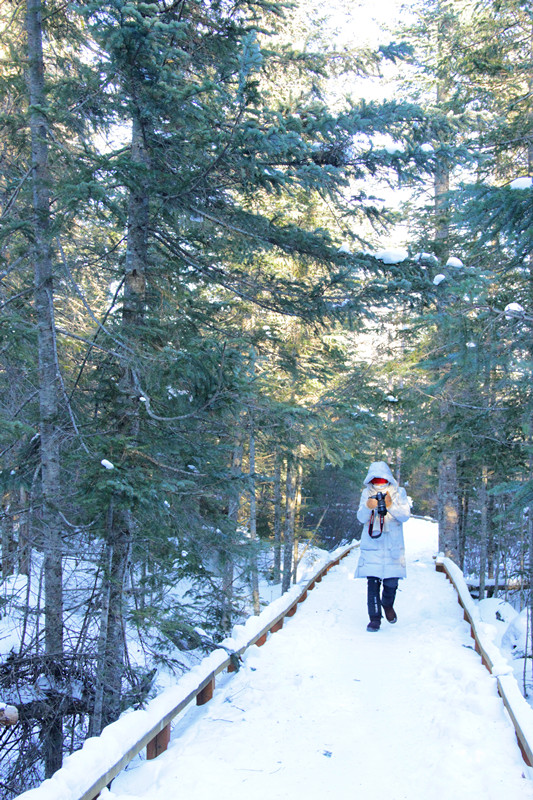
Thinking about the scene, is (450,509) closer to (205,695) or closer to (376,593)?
(376,593)

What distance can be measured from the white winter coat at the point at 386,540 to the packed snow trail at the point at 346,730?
0.81 meters

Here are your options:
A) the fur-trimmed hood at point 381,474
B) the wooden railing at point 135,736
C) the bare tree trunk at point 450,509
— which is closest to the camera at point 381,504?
the fur-trimmed hood at point 381,474

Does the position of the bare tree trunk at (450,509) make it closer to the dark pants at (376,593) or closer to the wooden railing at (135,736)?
the dark pants at (376,593)

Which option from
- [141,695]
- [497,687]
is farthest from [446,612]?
[141,695]

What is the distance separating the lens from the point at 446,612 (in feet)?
26.3

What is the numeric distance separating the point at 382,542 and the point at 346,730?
3.24 m

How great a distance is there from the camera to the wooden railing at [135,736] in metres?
2.80

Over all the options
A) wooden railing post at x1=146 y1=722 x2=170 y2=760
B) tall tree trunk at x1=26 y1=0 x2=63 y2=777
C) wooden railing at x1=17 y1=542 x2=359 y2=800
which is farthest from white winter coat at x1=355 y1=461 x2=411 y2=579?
tall tree trunk at x1=26 y1=0 x2=63 y2=777

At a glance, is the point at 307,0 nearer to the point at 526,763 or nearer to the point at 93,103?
the point at 93,103

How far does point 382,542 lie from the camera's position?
730 cm

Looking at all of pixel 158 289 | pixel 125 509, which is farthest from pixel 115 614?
pixel 158 289

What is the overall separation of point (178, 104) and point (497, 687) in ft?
21.6

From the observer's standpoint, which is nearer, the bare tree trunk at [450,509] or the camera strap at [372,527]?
the camera strap at [372,527]

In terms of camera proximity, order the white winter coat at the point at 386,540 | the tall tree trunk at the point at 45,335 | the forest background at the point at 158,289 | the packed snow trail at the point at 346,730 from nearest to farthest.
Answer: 1. the packed snow trail at the point at 346,730
2. the forest background at the point at 158,289
3. the tall tree trunk at the point at 45,335
4. the white winter coat at the point at 386,540
